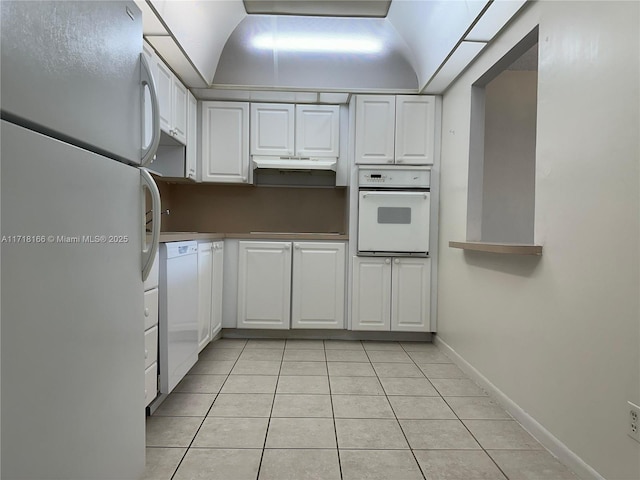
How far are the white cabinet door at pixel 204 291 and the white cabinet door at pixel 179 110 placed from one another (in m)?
0.91

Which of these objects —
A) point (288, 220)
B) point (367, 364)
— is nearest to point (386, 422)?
point (367, 364)

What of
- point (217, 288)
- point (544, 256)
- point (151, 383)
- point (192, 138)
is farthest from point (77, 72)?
point (192, 138)

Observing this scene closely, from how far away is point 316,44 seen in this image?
3.36 metres

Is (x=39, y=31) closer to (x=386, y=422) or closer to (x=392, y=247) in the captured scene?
(x=386, y=422)

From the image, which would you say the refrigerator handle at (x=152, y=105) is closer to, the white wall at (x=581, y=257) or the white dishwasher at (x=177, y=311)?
the white dishwasher at (x=177, y=311)

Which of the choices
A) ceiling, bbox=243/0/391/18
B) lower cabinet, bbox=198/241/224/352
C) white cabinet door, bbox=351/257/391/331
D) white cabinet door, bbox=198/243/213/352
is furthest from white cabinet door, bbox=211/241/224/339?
ceiling, bbox=243/0/391/18

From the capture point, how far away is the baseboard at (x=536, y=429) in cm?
153

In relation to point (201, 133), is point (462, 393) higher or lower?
lower

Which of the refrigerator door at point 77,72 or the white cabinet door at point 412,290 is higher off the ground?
the refrigerator door at point 77,72

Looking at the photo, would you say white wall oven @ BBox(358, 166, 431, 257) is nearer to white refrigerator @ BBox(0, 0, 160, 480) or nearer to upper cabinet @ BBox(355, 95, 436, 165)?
upper cabinet @ BBox(355, 95, 436, 165)

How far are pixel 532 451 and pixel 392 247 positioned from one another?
6.39ft

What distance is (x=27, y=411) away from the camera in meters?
0.78

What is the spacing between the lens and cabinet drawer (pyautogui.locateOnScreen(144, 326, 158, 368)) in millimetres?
1829

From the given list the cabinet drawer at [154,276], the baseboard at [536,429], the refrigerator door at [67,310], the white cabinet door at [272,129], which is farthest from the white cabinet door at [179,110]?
the baseboard at [536,429]
